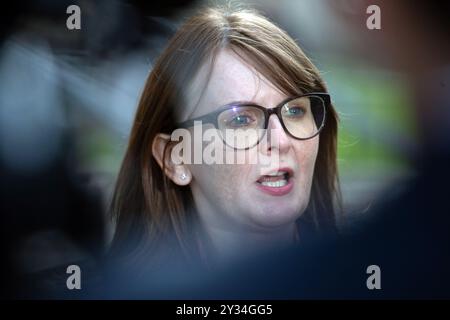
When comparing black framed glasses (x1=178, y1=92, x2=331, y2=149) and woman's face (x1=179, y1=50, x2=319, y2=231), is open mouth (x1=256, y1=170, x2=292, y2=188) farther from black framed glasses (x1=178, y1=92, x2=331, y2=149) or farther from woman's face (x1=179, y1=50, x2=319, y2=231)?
black framed glasses (x1=178, y1=92, x2=331, y2=149)

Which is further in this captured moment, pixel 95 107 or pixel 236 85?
pixel 95 107

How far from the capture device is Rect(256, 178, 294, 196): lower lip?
243cm

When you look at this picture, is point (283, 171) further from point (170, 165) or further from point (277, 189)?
point (170, 165)

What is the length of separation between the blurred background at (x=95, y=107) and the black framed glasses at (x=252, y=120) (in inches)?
7.5

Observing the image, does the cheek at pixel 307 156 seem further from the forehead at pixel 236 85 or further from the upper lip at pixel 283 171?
the forehead at pixel 236 85

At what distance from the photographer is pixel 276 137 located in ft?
7.84

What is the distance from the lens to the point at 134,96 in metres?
2.48

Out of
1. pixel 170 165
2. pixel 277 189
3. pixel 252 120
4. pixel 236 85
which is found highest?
pixel 236 85

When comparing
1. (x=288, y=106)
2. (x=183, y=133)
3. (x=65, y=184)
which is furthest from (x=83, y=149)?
(x=288, y=106)

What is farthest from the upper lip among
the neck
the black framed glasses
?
the neck

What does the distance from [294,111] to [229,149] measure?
301mm

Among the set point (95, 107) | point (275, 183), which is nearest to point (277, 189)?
point (275, 183)

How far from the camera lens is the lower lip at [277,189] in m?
2.43

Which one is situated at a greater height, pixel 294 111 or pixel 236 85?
pixel 236 85
